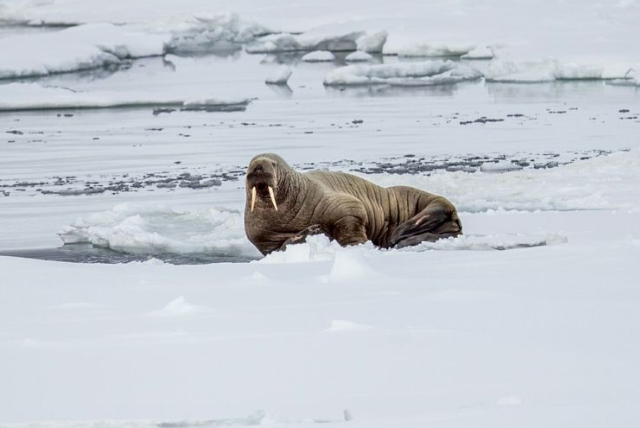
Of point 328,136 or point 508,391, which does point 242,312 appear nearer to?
point 508,391

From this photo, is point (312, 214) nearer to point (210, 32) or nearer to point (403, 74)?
point (403, 74)

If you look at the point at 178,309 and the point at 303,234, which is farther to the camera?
the point at 303,234

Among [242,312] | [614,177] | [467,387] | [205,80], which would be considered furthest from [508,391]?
[205,80]

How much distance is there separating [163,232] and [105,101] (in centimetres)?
1297

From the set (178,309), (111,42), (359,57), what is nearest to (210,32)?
(111,42)

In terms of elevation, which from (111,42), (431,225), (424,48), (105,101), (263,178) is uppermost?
(263,178)

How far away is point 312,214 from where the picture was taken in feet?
26.2

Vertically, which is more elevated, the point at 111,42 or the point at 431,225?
the point at 111,42

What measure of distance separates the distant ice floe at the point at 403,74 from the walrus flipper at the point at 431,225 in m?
15.6

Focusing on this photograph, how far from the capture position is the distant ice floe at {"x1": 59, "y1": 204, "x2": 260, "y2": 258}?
333 inches

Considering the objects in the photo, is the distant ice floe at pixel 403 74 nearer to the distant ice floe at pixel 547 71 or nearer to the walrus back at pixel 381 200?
the distant ice floe at pixel 547 71

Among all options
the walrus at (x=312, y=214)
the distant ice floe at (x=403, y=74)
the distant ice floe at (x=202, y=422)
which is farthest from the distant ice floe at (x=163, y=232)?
the distant ice floe at (x=403, y=74)

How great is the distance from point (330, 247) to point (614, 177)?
4.59 m

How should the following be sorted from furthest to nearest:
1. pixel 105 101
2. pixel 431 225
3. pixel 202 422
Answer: pixel 105 101, pixel 431 225, pixel 202 422
